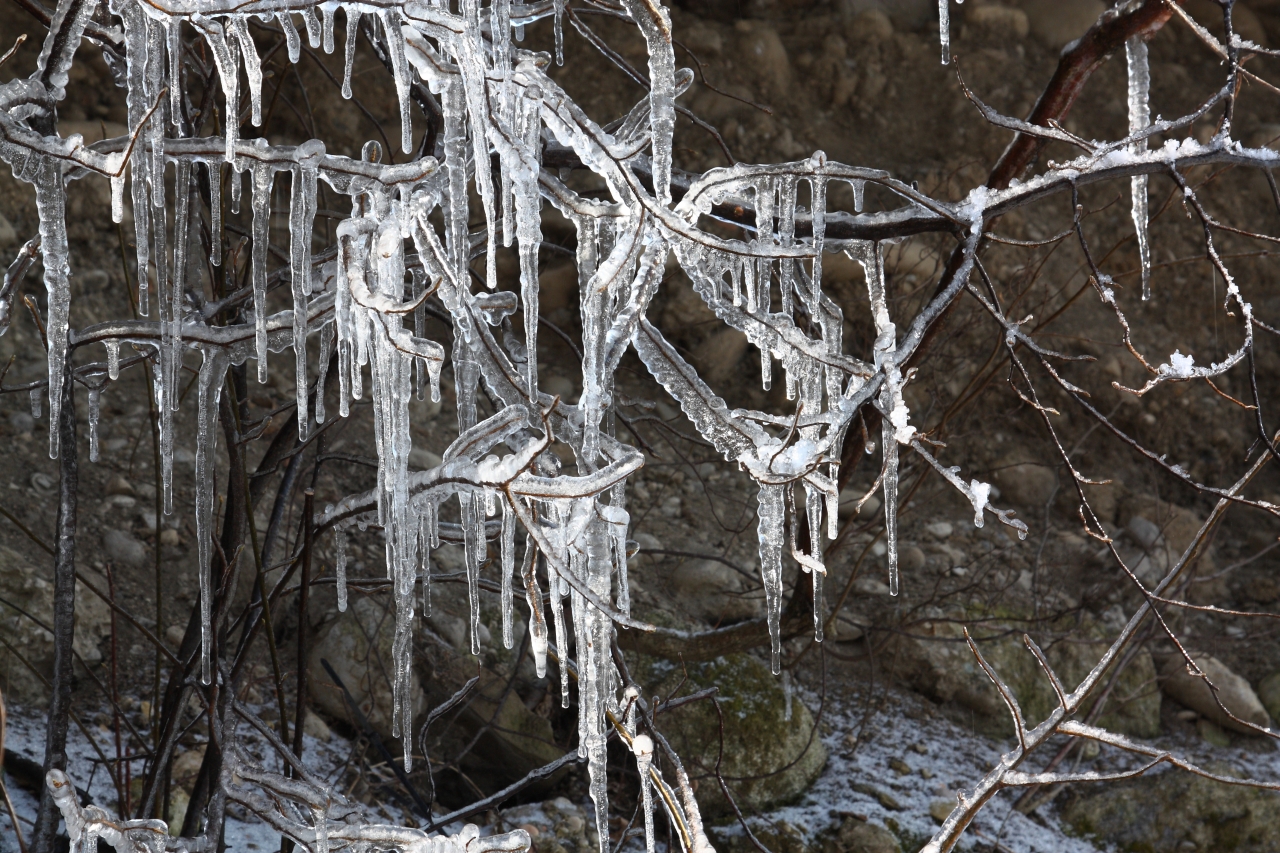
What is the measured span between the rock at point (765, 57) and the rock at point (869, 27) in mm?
488

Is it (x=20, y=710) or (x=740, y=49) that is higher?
(x=740, y=49)

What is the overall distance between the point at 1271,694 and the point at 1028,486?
4.73 feet

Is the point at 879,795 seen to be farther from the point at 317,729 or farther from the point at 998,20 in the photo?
the point at 998,20

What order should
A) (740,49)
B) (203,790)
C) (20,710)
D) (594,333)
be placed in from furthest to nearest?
(740,49)
(20,710)
(203,790)
(594,333)

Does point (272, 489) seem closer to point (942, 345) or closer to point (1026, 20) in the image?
point (942, 345)

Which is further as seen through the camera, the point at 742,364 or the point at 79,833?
the point at 742,364

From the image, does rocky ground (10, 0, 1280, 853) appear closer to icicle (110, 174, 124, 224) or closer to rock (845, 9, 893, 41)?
rock (845, 9, 893, 41)

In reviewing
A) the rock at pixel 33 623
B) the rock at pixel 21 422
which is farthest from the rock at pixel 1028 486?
the rock at pixel 21 422

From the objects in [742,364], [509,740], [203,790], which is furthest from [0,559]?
[742,364]

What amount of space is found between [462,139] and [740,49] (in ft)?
17.0

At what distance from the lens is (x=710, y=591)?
14.2ft

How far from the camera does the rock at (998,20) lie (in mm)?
6590

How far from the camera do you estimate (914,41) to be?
21.2 ft

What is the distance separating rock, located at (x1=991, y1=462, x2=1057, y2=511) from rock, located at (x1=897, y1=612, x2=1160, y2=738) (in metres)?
1.08
